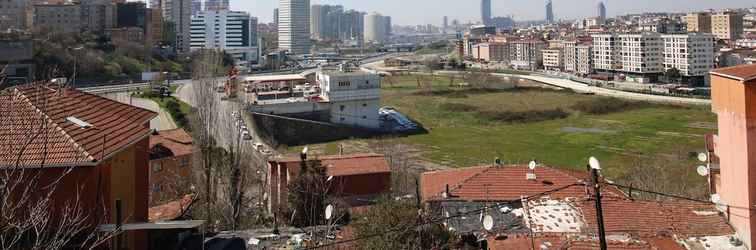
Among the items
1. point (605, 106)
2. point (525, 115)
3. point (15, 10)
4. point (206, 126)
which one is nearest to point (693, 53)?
point (605, 106)

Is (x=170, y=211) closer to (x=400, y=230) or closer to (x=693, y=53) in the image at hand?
(x=400, y=230)

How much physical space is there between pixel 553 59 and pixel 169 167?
4537 cm

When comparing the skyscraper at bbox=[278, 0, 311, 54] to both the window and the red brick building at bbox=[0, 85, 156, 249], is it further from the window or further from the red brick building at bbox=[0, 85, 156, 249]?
the red brick building at bbox=[0, 85, 156, 249]

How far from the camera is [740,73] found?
15.3 ft

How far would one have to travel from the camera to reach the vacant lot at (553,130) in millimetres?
16516

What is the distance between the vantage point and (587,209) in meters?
5.59

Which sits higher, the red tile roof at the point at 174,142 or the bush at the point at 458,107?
the bush at the point at 458,107

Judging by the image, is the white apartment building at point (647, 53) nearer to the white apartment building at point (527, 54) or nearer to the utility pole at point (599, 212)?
the white apartment building at point (527, 54)

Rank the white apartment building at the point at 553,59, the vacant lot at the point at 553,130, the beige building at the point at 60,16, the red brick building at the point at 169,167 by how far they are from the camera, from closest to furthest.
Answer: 1. the red brick building at the point at 169,167
2. the vacant lot at the point at 553,130
3. the beige building at the point at 60,16
4. the white apartment building at the point at 553,59

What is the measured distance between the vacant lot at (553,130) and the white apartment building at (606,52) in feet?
32.7

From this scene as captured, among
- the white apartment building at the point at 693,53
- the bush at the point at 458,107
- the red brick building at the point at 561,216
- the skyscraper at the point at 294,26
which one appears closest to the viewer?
the red brick building at the point at 561,216

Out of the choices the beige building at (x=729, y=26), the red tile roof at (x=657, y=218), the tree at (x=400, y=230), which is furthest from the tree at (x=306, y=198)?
the beige building at (x=729, y=26)

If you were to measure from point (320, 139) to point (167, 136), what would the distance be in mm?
8570

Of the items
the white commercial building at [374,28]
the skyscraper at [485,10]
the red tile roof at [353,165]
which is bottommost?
the red tile roof at [353,165]
